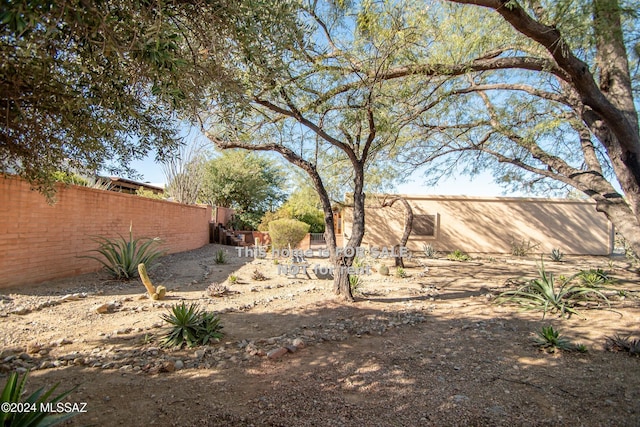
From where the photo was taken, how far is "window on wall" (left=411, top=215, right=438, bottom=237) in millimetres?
14188

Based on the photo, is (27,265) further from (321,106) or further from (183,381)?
(321,106)

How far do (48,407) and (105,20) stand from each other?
7.38 feet

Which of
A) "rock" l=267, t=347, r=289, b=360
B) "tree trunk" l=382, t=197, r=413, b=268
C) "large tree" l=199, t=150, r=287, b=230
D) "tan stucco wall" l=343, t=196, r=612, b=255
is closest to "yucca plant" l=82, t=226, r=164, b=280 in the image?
"rock" l=267, t=347, r=289, b=360

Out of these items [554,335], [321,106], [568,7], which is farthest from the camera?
[321,106]

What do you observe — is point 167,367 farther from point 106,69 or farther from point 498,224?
point 498,224

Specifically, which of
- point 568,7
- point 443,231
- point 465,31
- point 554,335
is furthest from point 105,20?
point 443,231

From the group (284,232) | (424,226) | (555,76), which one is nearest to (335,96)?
(555,76)

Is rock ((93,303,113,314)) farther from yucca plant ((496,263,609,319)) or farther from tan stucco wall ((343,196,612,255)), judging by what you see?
tan stucco wall ((343,196,612,255))

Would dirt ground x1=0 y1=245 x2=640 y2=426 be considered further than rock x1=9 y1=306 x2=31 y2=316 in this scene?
No

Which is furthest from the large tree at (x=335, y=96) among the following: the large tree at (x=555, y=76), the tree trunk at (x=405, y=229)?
the tree trunk at (x=405, y=229)

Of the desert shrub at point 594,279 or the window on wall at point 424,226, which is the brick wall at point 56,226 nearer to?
the desert shrub at point 594,279

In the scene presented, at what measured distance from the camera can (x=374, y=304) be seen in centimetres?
559

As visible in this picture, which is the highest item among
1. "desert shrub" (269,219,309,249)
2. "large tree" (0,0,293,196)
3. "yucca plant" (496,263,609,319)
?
"large tree" (0,0,293,196)

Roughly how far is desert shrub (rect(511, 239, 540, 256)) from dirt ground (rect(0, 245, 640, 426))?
8.20 meters
